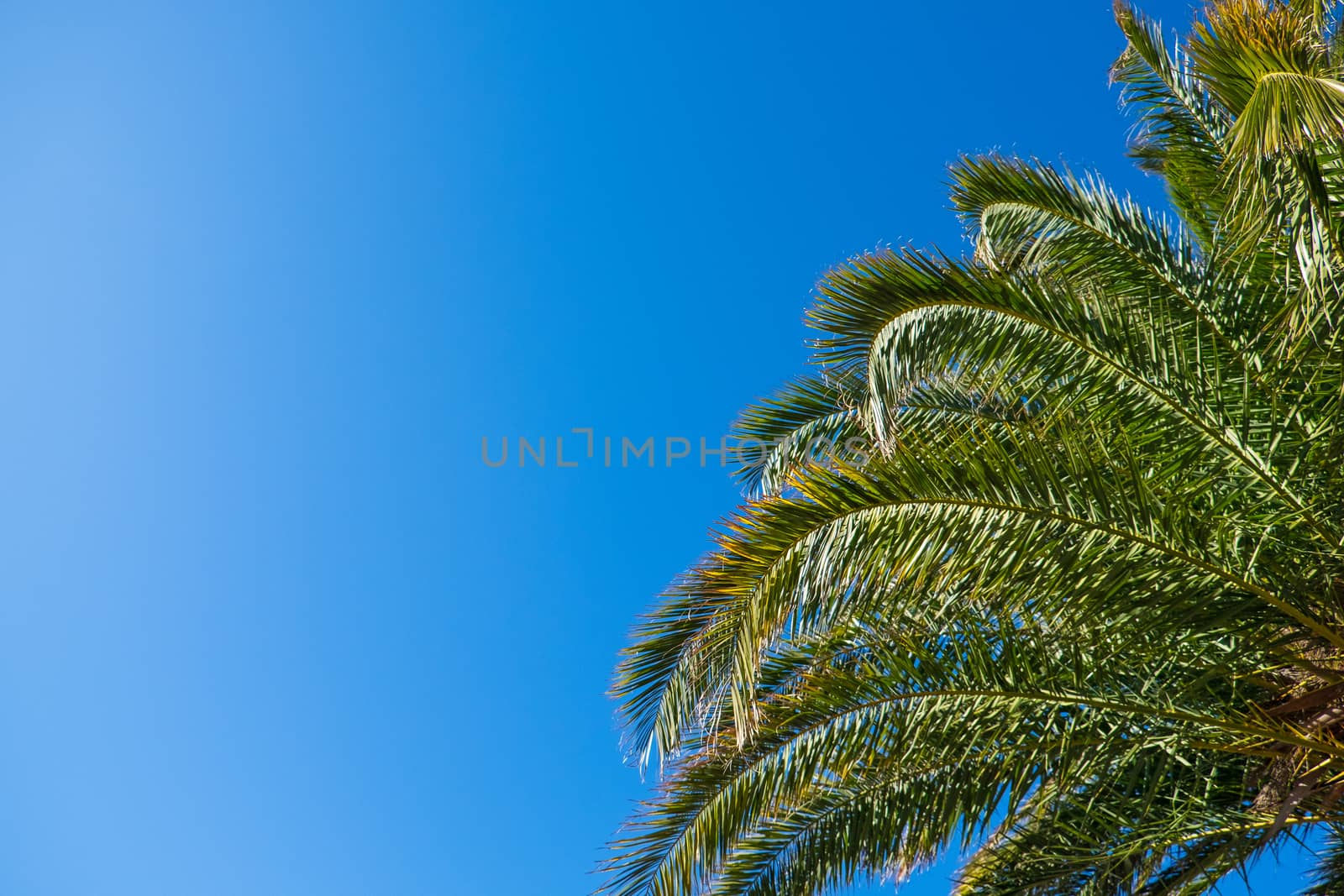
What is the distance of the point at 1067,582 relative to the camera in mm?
4355

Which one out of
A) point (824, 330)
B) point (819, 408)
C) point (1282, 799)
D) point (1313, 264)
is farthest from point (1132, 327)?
point (819, 408)

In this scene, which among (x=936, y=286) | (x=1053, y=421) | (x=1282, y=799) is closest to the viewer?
(x=1053, y=421)

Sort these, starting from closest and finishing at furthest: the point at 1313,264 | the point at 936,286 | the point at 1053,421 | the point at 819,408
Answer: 1. the point at 1313,264
2. the point at 1053,421
3. the point at 936,286
4. the point at 819,408

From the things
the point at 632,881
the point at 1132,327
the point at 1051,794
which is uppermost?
the point at 1132,327

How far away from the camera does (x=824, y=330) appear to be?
564cm

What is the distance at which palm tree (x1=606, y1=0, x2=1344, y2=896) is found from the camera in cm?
428

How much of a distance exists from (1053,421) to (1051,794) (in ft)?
6.55

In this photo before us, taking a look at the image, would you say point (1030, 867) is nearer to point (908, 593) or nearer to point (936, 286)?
point (908, 593)

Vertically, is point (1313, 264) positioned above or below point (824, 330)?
below

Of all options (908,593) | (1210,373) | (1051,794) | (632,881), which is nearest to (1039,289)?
(1210,373)

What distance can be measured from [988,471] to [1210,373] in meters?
1.51

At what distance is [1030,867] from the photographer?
5238 mm

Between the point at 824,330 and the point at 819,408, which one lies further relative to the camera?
the point at 819,408

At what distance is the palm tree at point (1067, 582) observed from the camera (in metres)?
4.28
